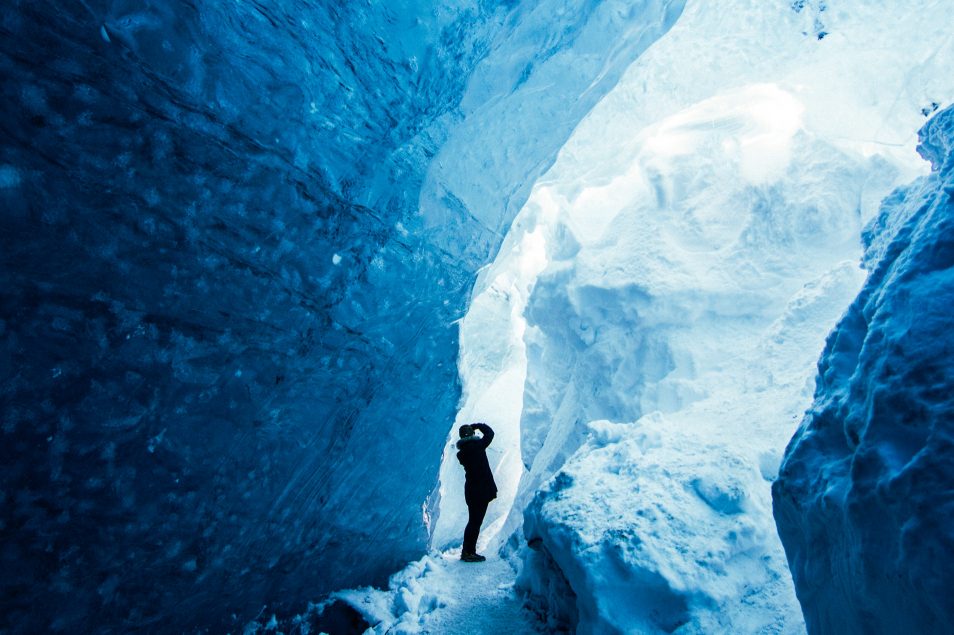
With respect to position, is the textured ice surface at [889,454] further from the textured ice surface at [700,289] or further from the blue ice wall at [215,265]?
the blue ice wall at [215,265]

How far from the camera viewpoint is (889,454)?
4.47 feet

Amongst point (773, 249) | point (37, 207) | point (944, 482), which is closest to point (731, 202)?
point (773, 249)

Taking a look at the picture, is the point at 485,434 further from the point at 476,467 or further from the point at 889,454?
the point at 889,454

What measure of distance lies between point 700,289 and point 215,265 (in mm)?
6363

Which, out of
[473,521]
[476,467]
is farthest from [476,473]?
[473,521]

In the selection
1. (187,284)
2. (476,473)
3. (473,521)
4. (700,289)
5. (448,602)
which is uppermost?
(700,289)

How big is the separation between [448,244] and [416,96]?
1.47m

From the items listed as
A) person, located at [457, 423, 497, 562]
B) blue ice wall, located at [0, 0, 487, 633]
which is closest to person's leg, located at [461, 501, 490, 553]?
person, located at [457, 423, 497, 562]

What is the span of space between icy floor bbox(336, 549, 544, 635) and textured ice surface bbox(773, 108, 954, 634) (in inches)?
84.3

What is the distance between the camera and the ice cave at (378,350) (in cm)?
166

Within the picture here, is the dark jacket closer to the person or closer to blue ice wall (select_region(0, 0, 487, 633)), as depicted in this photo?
the person

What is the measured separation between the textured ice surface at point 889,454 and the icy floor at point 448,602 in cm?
214

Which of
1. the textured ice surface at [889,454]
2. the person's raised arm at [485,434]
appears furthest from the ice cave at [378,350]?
the person's raised arm at [485,434]

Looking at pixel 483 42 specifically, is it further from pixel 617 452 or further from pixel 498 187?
pixel 617 452
